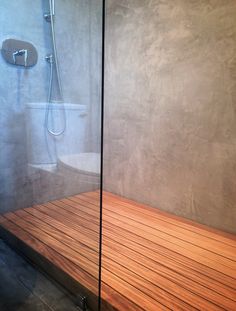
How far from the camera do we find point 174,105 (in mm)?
2125

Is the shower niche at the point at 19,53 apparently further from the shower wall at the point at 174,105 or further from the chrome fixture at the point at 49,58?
the shower wall at the point at 174,105

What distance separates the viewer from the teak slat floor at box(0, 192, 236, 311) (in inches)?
49.8

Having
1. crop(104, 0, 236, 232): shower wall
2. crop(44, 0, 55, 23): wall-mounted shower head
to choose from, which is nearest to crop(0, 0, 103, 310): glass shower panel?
crop(44, 0, 55, 23): wall-mounted shower head

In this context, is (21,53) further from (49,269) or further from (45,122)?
(49,269)

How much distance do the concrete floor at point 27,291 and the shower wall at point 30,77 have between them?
2.15 feet

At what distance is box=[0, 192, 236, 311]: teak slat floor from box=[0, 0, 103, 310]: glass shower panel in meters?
0.02

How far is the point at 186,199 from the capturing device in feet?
7.03

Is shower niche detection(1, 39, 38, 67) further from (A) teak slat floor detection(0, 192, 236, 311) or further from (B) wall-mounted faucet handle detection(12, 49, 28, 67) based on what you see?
(A) teak slat floor detection(0, 192, 236, 311)

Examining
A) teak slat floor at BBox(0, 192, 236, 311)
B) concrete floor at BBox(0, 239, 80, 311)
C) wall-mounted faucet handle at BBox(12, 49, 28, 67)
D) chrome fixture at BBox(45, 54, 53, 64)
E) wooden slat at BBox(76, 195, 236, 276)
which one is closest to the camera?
teak slat floor at BBox(0, 192, 236, 311)

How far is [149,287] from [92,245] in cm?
38

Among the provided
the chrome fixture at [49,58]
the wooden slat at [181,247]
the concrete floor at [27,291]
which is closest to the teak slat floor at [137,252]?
the wooden slat at [181,247]

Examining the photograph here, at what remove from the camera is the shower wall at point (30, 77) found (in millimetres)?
1951

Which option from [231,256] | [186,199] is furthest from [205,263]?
[186,199]

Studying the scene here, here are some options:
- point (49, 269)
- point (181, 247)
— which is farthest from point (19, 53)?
point (181, 247)
